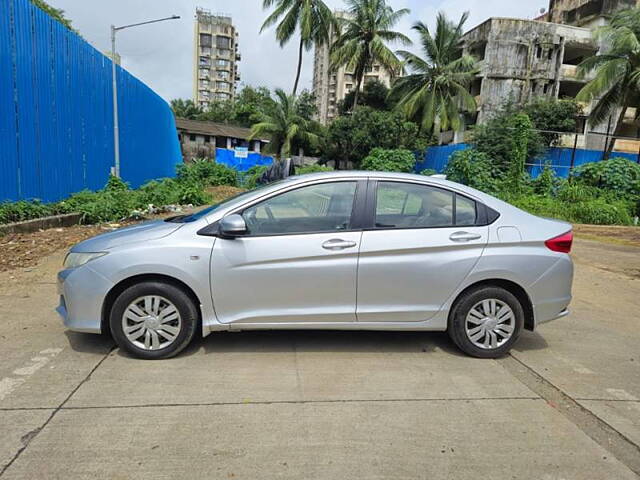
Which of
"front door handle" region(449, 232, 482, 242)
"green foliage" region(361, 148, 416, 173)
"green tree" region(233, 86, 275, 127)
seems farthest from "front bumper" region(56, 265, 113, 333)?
"green tree" region(233, 86, 275, 127)

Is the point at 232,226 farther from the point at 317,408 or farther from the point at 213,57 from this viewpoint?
the point at 213,57

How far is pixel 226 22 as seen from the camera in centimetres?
10150

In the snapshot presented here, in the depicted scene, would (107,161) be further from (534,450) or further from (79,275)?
(534,450)

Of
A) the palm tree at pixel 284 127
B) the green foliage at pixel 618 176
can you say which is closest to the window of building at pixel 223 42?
the palm tree at pixel 284 127

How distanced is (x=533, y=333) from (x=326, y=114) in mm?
110773

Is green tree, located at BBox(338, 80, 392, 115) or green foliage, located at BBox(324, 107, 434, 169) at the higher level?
green tree, located at BBox(338, 80, 392, 115)

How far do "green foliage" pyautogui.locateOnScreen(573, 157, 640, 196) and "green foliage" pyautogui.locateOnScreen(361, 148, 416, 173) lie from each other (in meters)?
12.2

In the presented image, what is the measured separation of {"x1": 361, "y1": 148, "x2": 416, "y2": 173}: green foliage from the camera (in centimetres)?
2966

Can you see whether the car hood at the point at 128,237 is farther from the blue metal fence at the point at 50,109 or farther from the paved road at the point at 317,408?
the blue metal fence at the point at 50,109

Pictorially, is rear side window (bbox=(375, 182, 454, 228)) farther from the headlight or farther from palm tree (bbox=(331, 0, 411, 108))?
palm tree (bbox=(331, 0, 411, 108))

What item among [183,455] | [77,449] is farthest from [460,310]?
[77,449]

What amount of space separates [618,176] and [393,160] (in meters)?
13.6

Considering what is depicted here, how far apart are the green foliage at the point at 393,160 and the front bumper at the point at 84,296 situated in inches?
1047

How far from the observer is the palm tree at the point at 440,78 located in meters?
33.4
